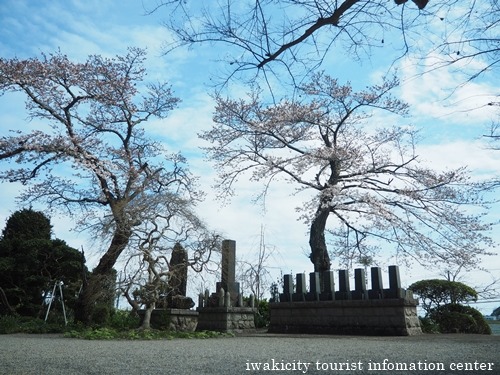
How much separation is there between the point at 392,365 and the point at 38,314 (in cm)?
1284

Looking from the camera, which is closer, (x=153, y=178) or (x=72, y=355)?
(x=72, y=355)

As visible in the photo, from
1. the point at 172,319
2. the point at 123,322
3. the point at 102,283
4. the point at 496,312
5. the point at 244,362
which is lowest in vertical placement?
the point at 244,362

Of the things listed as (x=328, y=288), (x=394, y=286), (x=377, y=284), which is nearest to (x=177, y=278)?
(x=328, y=288)

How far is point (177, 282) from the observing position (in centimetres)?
1123

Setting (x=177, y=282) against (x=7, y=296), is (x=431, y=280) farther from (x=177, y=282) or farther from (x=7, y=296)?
(x=7, y=296)

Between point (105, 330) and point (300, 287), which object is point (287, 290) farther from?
point (105, 330)

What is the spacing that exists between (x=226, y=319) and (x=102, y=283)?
3386 mm

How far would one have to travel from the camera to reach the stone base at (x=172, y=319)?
1076cm

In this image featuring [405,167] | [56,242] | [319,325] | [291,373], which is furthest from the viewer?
[56,242]

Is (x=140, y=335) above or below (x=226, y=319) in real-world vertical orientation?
below

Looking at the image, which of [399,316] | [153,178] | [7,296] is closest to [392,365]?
[399,316]

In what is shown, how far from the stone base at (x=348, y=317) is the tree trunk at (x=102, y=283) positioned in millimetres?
4254

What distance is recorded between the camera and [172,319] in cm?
1087

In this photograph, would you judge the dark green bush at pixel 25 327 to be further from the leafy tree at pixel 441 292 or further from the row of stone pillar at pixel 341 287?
the leafy tree at pixel 441 292
